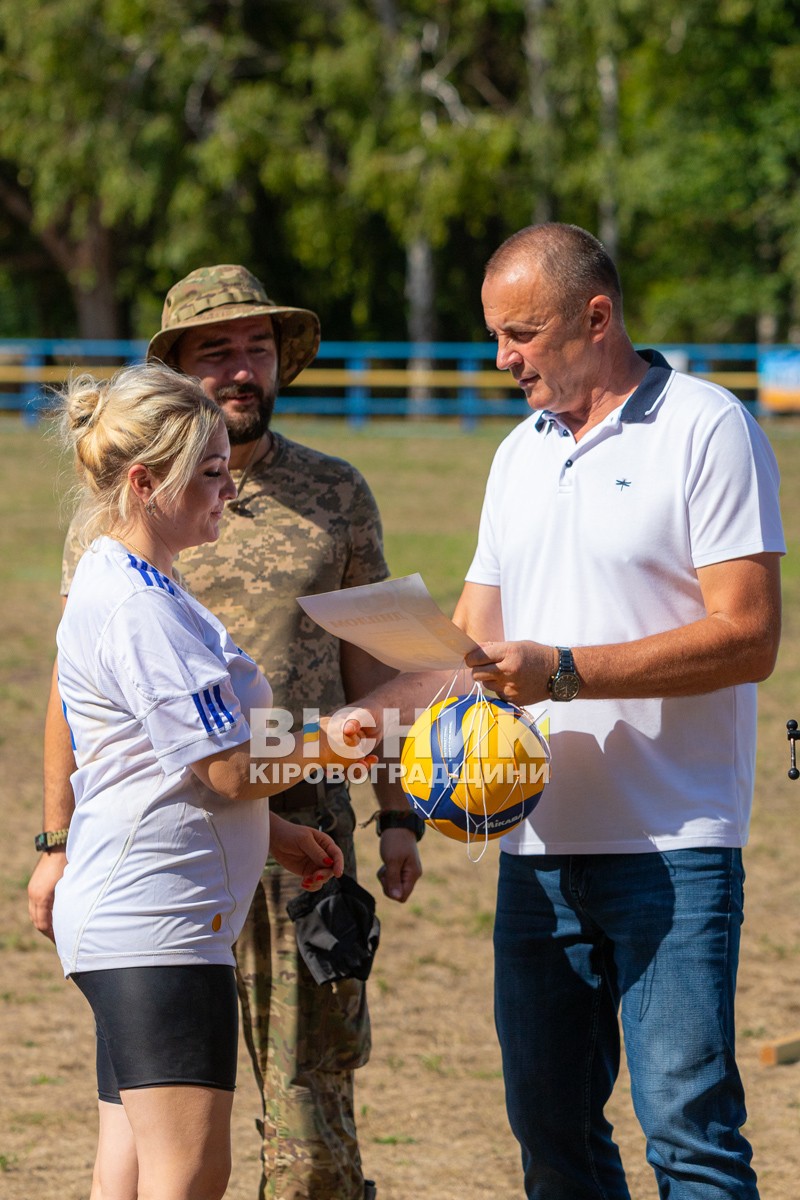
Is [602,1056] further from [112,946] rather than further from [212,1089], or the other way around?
[112,946]

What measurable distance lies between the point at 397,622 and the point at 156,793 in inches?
20.9

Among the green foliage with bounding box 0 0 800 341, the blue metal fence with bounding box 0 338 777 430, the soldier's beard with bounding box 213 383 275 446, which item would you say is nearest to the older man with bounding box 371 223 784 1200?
the soldier's beard with bounding box 213 383 275 446

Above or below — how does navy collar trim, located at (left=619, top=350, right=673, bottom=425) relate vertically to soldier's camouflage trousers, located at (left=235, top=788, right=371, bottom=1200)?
above

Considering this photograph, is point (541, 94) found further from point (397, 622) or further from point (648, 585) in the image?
point (397, 622)

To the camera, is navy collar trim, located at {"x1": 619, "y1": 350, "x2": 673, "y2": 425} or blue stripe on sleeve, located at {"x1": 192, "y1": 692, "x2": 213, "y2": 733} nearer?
blue stripe on sleeve, located at {"x1": 192, "y1": 692, "x2": 213, "y2": 733}

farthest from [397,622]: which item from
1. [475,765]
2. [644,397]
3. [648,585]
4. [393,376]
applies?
[393,376]

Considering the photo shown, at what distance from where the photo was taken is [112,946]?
2662 mm

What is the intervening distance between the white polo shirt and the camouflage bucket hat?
0.97m

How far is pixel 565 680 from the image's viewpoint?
111 inches

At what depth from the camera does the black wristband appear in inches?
147

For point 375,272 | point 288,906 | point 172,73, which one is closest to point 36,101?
point 172,73

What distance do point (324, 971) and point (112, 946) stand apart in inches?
35.3

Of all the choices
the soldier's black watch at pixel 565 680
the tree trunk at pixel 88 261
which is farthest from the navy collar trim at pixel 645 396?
the tree trunk at pixel 88 261

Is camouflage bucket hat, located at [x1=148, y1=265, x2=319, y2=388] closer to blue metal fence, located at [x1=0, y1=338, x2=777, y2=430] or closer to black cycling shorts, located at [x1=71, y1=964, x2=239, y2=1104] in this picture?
black cycling shorts, located at [x1=71, y1=964, x2=239, y2=1104]
